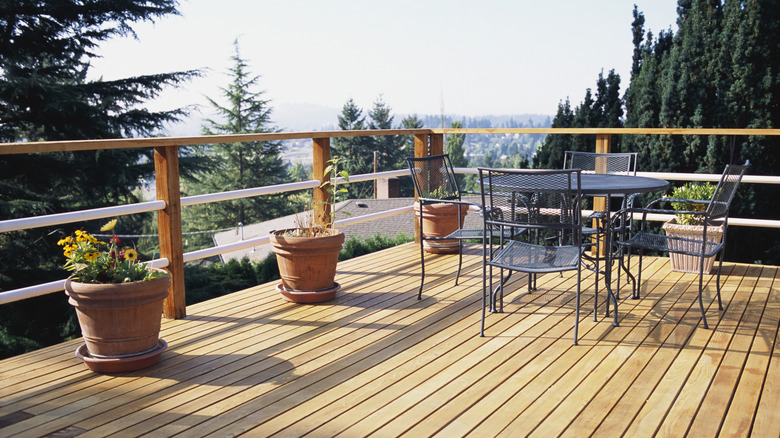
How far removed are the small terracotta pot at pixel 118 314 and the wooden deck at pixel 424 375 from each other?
0.14 m

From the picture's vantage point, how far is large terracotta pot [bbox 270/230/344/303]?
161 inches

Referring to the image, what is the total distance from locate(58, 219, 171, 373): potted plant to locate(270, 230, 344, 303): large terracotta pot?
3.61 ft

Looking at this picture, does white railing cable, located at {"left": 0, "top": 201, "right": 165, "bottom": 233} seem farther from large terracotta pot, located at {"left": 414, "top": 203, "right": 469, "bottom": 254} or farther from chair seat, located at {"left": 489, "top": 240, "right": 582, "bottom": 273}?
large terracotta pot, located at {"left": 414, "top": 203, "right": 469, "bottom": 254}

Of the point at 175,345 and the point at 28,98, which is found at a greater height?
the point at 28,98

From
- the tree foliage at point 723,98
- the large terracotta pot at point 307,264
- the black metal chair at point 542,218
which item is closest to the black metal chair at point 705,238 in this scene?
the black metal chair at point 542,218

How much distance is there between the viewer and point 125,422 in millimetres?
2490

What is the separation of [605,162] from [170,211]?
317 centimetres

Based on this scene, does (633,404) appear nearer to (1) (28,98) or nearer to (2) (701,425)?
(2) (701,425)

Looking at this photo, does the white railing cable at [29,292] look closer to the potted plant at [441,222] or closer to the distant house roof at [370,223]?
the potted plant at [441,222]

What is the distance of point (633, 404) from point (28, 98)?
15.7 meters

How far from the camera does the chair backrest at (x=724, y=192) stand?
3.60 metres

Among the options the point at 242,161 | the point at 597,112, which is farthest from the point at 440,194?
the point at 242,161

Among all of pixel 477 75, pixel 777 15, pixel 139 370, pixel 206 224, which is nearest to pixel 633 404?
pixel 139 370

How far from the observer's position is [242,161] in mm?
41750
